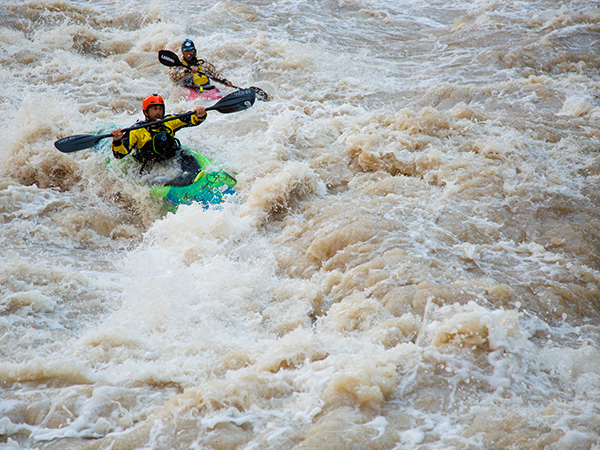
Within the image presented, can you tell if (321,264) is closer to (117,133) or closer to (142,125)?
(142,125)

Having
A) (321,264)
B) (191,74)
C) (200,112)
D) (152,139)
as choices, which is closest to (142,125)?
(152,139)

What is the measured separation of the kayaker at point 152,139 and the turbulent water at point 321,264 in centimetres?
32

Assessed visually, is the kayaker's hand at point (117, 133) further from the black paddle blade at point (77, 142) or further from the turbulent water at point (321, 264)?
the turbulent water at point (321, 264)

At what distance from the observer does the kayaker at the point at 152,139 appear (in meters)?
5.52

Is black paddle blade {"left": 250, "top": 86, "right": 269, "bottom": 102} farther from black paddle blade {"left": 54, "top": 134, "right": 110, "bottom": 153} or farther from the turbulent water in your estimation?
black paddle blade {"left": 54, "top": 134, "right": 110, "bottom": 153}

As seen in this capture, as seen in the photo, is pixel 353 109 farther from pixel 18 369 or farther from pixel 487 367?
pixel 18 369

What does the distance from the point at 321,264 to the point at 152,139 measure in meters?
2.67

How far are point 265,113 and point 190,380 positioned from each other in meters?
5.28

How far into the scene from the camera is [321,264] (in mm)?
4406

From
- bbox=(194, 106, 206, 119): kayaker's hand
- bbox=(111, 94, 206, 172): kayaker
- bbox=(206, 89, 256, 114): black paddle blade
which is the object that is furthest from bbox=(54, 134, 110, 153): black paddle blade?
bbox=(206, 89, 256, 114): black paddle blade

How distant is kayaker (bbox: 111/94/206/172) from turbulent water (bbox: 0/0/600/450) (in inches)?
12.7

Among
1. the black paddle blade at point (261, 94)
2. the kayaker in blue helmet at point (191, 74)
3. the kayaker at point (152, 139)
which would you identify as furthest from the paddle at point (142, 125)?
the kayaker in blue helmet at point (191, 74)

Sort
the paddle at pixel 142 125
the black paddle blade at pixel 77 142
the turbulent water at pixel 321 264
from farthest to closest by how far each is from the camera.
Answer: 1. the black paddle blade at pixel 77 142
2. the paddle at pixel 142 125
3. the turbulent water at pixel 321 264

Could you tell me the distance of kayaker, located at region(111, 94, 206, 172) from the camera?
18.1ft
